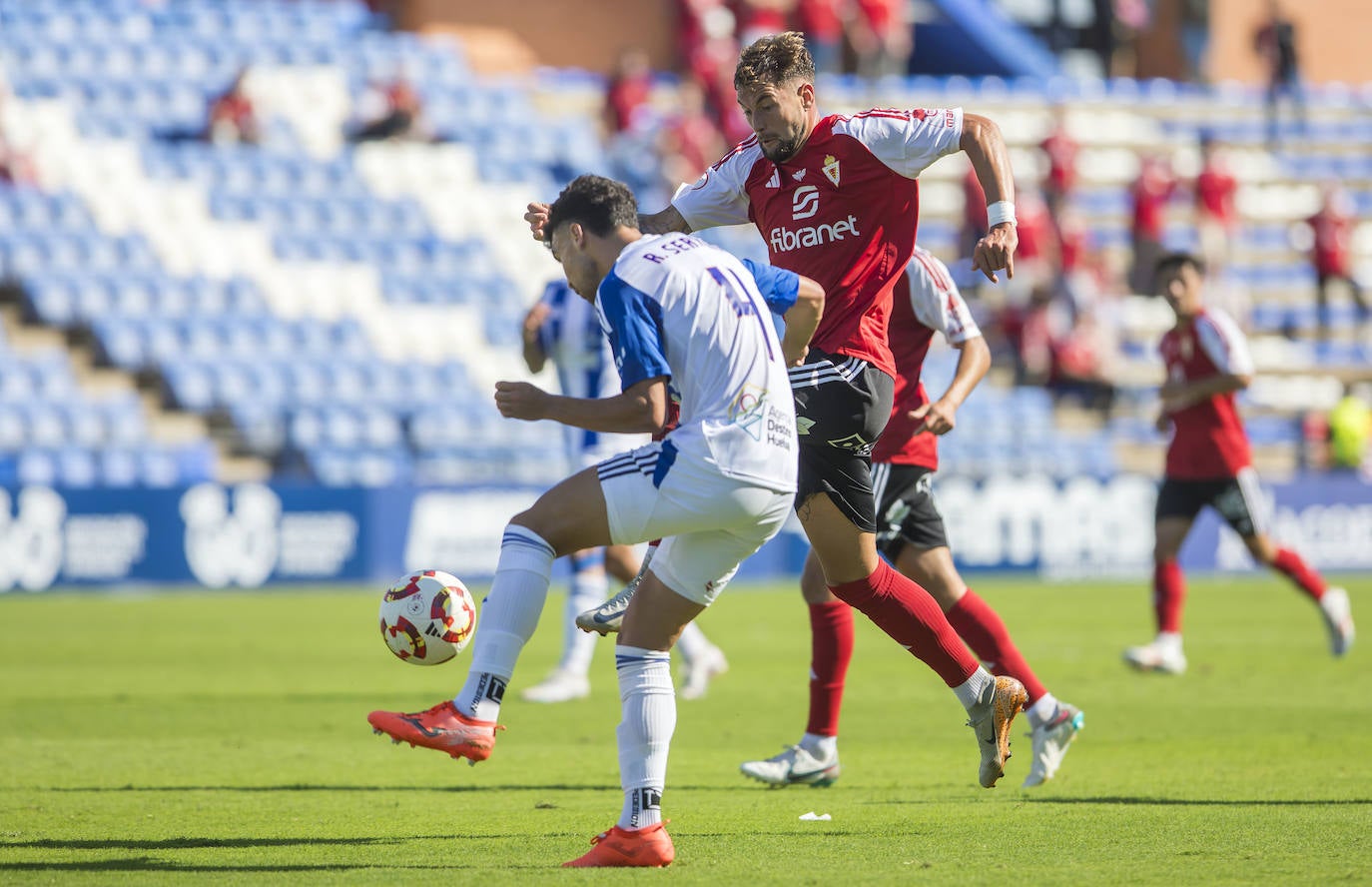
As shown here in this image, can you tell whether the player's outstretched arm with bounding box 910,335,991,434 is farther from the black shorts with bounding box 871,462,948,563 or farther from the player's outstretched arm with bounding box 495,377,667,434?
the player's outstretched arm with bounding box 495,377,667,434

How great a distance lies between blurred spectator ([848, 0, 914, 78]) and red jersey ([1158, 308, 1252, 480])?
15527 millimetres

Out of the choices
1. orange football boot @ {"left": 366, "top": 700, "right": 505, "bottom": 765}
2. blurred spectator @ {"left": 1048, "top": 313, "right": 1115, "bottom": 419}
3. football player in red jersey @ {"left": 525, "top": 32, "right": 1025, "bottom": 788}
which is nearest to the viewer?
orange football boot @ {"left": 366, "top": 700, "right": 505, "bottom": 765}

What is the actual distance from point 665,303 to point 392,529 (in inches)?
535

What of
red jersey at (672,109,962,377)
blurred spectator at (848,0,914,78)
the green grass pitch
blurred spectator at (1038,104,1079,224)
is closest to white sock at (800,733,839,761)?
the green grass pitch

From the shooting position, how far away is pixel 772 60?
6098 millimetres

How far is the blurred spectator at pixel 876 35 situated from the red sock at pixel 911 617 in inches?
829

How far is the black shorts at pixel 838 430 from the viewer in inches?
246

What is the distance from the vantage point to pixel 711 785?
7293 millimetres

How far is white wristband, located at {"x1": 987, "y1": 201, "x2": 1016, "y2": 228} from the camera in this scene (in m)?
5.97

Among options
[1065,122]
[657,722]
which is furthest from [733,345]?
[1065,122]

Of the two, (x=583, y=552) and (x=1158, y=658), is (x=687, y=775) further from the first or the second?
(x=1158, y=658)

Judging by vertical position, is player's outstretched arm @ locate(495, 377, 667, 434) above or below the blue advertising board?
above

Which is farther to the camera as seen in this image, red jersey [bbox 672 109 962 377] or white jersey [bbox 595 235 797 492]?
red jersey [bbox 672 109 962 377]

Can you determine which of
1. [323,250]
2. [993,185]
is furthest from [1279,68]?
[993,185]
